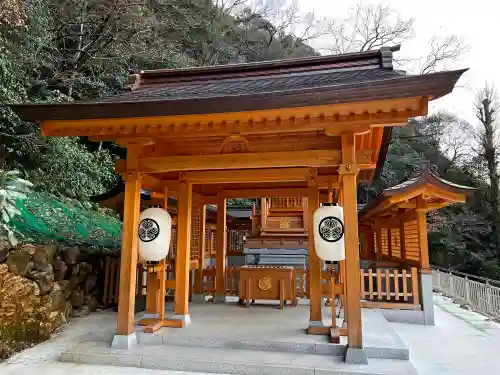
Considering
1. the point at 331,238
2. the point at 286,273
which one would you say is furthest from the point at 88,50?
the point at 331,238

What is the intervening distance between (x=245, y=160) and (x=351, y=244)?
177cm

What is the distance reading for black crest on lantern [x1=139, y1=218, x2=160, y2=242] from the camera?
5.11 meters

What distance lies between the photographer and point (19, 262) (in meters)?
5.25

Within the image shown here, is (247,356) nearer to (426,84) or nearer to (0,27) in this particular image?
(426,84)

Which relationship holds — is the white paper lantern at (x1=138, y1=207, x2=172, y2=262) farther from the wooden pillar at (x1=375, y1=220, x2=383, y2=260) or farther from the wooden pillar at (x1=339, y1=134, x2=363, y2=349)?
the wooden pillar at (x1=375, y1=220, x2=383, y2=260)

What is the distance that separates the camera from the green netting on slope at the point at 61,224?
262 inches

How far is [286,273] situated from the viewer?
719 centimetres

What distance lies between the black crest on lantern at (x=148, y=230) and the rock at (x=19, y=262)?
1847 mm

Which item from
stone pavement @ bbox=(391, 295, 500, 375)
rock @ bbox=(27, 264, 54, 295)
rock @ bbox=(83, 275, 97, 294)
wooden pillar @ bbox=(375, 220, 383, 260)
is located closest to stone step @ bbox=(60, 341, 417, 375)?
stone pavement @ bbox=(391, 295, 500, 375)

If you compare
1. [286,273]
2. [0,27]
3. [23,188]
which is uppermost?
[0,27]

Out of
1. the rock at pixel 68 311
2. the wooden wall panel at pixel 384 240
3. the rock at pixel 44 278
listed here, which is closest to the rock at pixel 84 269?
the rock at pixel 68 311

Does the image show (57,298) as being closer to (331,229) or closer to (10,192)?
(10,192)

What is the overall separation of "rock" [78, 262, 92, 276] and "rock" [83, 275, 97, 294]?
14 centimetres

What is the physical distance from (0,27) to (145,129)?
618cm
